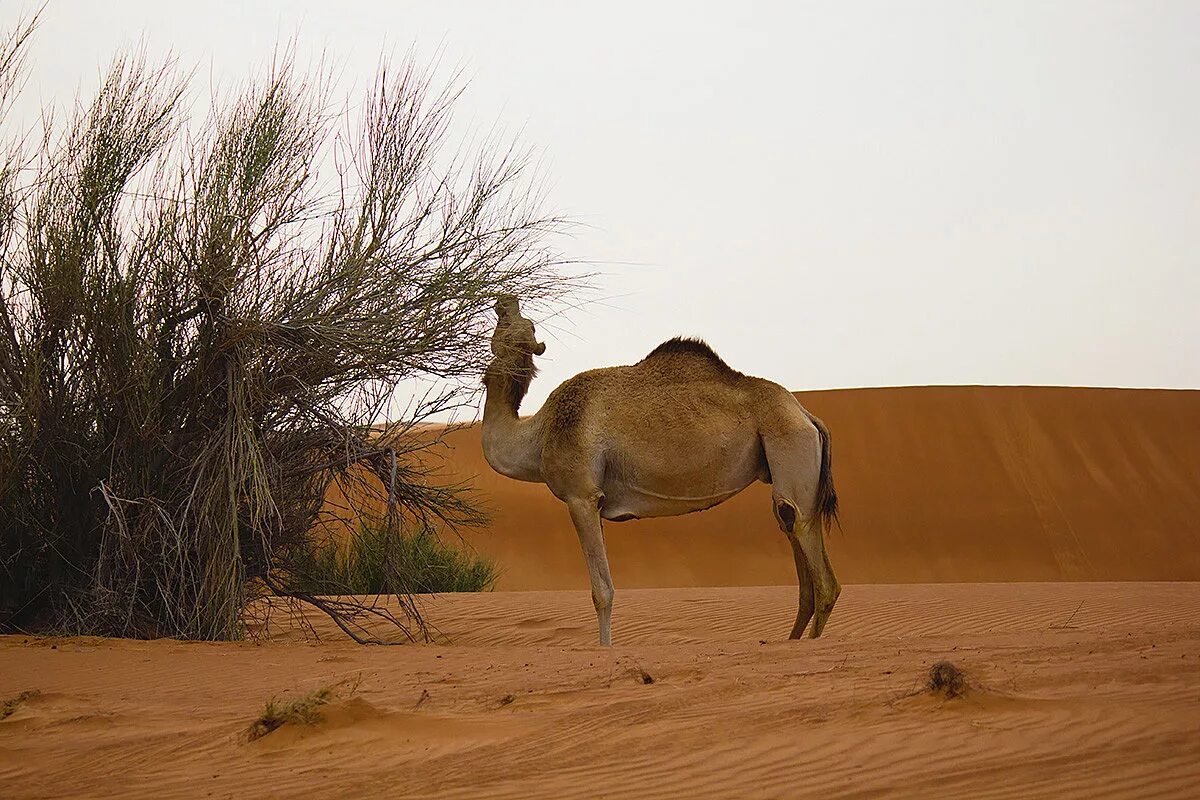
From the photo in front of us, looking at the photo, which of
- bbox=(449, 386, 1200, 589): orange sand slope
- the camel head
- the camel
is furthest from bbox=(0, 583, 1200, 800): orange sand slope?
bbox=(449, 386, 1200, 589): orange sand slope

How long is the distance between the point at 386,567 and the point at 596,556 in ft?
6.32

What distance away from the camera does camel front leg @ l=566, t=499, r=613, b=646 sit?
8.73 m

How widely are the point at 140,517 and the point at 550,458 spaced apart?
312 cm

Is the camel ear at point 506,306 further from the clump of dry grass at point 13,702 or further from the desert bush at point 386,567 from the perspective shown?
the clump of dry grass at point 13,702

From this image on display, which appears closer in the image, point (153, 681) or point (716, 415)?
point (153, 681)

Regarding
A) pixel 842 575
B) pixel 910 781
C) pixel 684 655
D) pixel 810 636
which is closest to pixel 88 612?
pixel 684 655

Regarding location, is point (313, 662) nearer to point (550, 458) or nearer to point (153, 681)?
point (153, 681)

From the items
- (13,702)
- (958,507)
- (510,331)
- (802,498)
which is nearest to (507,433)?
(510,331)

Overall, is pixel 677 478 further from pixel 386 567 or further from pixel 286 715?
pixel 286 715

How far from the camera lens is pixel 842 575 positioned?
26.6m

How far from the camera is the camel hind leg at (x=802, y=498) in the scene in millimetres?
9039

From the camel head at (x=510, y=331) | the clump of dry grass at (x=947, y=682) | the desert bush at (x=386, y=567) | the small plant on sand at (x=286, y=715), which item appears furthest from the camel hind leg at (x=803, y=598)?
the small plant on sand at (x=286, y=715)

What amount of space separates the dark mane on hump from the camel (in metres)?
0.01

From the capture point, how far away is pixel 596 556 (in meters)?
8.88
